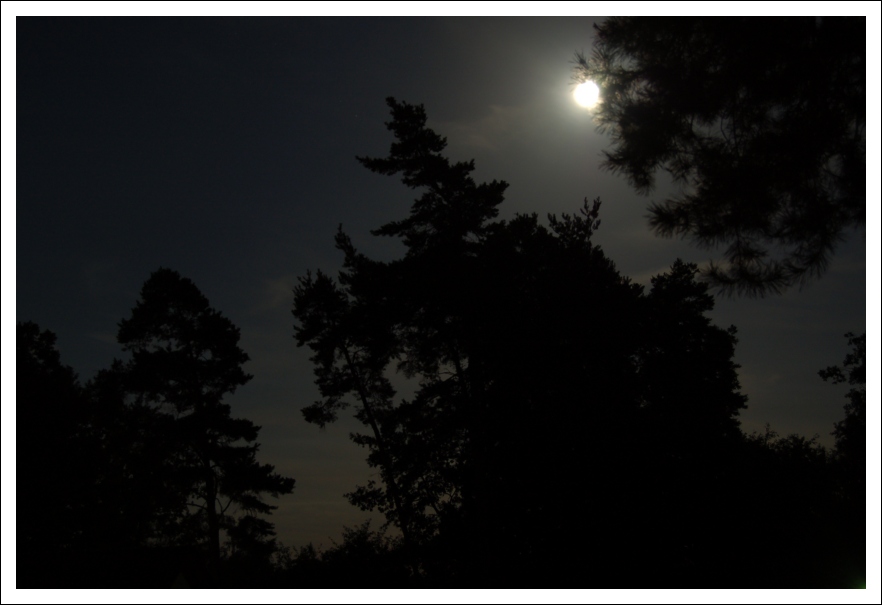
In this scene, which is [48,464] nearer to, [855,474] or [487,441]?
[487,441]

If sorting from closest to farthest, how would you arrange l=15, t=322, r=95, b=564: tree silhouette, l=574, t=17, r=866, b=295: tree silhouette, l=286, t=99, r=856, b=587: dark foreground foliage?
l=574, t=17, r=866, b=295: tree silhouette → l=286, t=99, r=856, b=587: dark foreground foliage → l=15, t=322, r=95, b=564: tree silhouette

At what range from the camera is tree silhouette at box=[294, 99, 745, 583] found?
50.3ft

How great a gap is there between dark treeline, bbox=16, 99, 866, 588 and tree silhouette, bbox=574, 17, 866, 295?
17.7 feet

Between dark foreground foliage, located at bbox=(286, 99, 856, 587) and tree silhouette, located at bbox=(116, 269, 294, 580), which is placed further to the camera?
tree silhouette, located at bbox=(116, 269, 294, 580)

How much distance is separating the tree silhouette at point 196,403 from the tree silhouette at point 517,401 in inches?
275

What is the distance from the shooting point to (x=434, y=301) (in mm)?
16797

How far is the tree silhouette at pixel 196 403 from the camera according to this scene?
74.7 ft

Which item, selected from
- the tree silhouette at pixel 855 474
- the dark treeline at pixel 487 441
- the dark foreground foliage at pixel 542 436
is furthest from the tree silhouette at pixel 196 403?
the tree silhouette at pixel 855 474

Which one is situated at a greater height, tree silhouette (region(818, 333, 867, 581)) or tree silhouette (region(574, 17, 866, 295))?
tree silhouette (region(574, 17, 866, 295))

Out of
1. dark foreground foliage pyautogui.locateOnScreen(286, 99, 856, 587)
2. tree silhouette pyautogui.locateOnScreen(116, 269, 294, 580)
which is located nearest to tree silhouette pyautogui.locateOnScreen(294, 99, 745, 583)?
dark foreground foliage pyautogui.locateOnScreen(286, 99, 856, 587)

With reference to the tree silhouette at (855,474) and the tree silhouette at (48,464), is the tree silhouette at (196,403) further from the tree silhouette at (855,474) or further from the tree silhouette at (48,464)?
the tree silhouette at (855,474)

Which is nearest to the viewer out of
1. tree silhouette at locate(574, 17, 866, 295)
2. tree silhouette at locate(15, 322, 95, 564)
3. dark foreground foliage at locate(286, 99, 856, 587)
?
tree silhouette at locate(574, 17, 866, 295)

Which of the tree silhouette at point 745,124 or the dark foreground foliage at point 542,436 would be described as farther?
the dark foreground foliage at point 542,436

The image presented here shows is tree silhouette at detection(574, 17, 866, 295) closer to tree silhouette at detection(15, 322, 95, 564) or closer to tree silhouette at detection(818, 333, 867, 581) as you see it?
tree silhouette at detection(818, 333, 867, 581)
